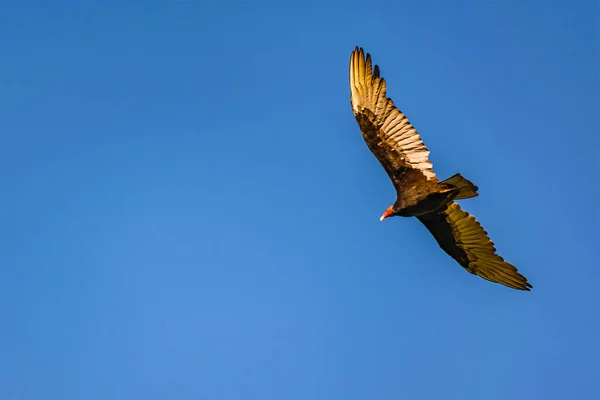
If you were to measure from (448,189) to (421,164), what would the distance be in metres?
0.74

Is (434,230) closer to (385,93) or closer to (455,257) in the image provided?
(455,257)

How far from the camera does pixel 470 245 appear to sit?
56.7ft

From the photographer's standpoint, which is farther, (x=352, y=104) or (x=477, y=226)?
(x=477, y=226)

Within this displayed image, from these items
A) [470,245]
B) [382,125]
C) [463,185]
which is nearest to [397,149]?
[382,125]

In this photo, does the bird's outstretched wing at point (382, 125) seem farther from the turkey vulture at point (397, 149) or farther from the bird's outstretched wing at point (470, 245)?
the bird's outstretched wing at point (470, 245)

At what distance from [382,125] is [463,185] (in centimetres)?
196

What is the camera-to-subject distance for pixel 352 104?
51.6ft

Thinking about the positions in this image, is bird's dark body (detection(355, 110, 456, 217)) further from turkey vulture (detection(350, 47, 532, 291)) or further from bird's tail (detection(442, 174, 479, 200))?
bird's tail (detection(442, 174, 479, 200))

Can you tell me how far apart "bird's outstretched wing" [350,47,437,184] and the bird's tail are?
0.56 meters

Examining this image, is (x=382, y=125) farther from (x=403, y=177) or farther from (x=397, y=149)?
(x=403, y=177)

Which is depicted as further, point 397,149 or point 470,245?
point 470,245

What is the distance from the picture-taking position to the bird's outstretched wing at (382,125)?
50.9 feet

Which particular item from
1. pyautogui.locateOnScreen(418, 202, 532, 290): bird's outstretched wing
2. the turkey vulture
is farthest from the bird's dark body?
pyautogui.locateOnScreen(418, 202, 532, 290): bird's outstretched wing

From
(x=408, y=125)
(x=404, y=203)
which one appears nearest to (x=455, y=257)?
(x=404, y=203)
